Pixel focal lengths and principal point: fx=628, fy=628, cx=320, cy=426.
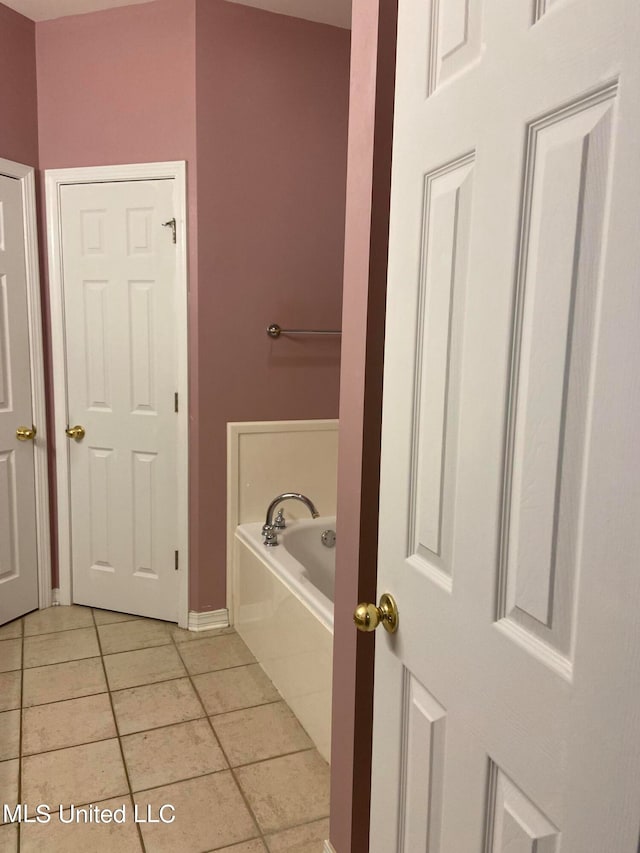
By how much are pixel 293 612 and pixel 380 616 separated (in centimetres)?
129

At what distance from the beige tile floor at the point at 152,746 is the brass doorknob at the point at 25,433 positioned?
2.92 ft

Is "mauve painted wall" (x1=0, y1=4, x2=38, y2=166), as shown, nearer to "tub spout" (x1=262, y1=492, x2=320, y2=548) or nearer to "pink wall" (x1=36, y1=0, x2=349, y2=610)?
"pink wall" (x1=36, y1=0, x2=349, y2=610)

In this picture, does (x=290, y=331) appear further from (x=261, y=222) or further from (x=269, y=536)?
(x=269, y=536)

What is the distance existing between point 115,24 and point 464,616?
2.98 metres

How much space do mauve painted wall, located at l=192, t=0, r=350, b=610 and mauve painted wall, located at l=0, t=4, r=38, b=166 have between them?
830mm

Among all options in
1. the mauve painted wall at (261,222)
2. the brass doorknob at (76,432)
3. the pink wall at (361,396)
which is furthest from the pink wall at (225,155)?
the pink wall at (361,396)

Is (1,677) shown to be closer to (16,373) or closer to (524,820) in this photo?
(16,373)

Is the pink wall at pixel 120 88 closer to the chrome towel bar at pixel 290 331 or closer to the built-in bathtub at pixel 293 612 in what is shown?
the chrome towel bar at pixel 290 331

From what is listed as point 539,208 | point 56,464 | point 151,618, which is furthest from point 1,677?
point 539,208

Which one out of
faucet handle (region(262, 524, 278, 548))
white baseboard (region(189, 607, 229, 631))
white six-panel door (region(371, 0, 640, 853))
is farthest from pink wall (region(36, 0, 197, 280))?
white six-panel door (region(371, 0, 640, 853))

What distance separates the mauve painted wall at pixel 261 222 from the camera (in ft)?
8.96

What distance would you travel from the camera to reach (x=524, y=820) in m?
0.78

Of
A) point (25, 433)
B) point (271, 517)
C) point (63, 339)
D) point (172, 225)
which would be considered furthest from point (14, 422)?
point (271, 517)

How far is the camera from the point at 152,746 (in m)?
2.14
